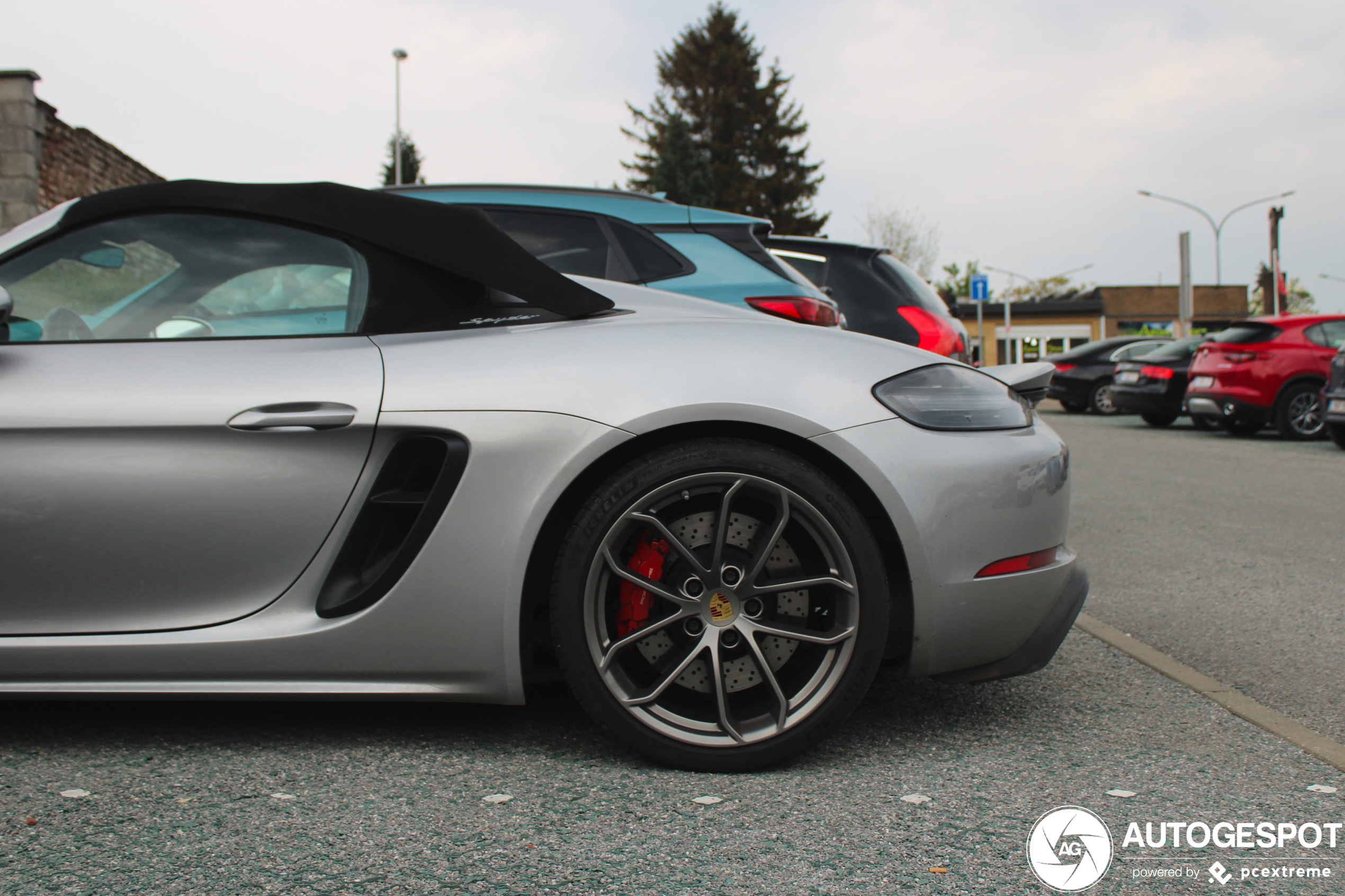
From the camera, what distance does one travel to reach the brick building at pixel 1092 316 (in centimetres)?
5988

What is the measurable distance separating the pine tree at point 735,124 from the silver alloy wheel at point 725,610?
2123 inches

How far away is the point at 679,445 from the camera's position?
8.16 feet

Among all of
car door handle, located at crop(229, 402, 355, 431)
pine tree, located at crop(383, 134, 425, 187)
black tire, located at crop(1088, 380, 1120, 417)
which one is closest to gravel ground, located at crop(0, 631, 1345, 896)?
car door handle, located at crop(229, 402, 355, 431)

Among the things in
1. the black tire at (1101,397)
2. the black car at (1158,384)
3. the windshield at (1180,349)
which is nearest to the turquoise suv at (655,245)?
the black car at (1158,384)

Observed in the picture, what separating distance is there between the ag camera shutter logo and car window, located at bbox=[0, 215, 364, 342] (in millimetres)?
1853

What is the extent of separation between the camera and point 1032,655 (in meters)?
2.61

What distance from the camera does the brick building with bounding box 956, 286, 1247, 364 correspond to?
59.9m

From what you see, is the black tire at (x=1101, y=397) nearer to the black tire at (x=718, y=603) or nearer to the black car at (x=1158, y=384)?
the black car at (x=1158, y=384)

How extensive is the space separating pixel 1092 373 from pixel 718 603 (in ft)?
60.5

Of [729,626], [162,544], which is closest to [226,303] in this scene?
[162,544]

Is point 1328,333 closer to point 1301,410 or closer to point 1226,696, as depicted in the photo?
point 1301,410

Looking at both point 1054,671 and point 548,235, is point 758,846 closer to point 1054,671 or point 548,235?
point 1054,671

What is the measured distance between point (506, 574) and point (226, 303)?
967mm

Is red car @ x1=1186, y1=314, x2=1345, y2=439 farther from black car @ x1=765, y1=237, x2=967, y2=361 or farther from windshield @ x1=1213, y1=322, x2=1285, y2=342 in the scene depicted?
black car @ x1=765, y1=237, x2=967, y2=361
